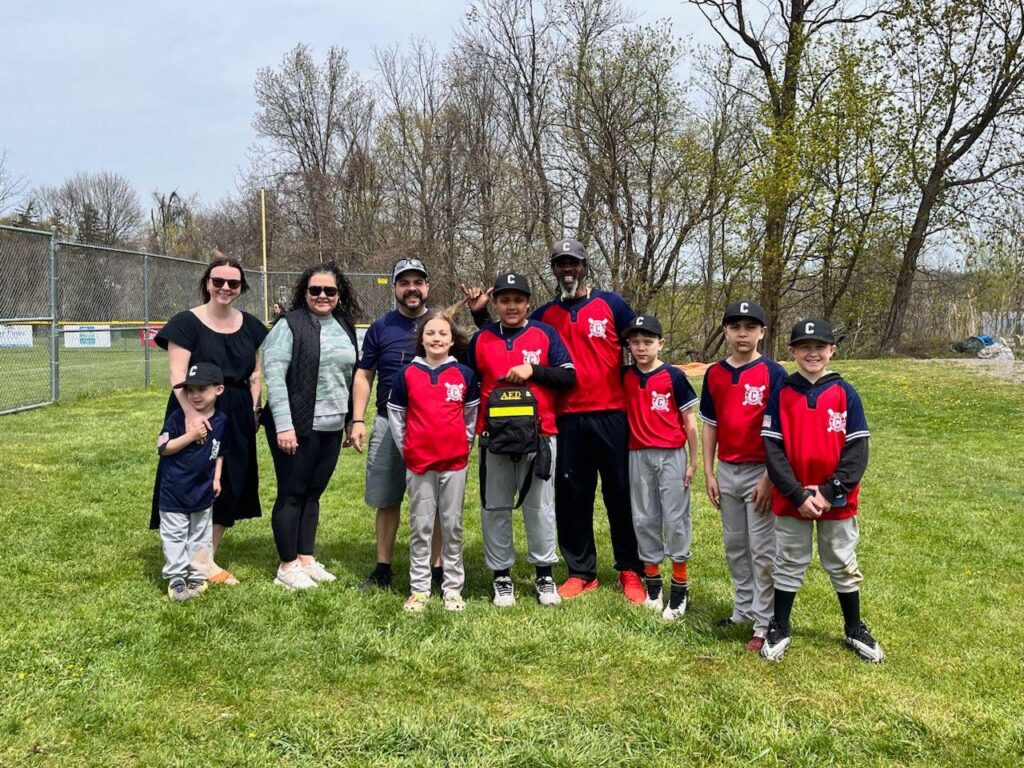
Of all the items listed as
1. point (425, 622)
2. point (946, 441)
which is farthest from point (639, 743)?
point (946, 441)

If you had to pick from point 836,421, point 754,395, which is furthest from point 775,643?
point 754,395

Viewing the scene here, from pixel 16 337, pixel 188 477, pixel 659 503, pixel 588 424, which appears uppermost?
pixel 16 337

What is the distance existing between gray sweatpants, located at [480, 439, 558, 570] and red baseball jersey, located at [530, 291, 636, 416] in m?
0.34

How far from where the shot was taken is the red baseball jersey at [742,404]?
12.7ft

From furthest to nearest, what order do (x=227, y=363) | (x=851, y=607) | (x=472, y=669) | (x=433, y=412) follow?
(x=227, y=363) → (x=433, y=412) → (x=851, y=607) → (x=472, y=669)

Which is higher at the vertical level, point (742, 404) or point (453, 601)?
point (742, 404)

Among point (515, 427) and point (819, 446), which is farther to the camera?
point (515, 427)

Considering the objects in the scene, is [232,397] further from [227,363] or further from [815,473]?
[815,473]

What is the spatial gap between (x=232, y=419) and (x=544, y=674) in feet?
7.98

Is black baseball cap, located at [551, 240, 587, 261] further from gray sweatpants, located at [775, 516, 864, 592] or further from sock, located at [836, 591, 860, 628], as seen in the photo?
sock, located at [836, 591, 860, 628]

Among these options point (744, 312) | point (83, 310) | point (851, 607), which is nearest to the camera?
point (851, 607)

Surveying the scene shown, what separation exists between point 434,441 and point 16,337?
15.6m

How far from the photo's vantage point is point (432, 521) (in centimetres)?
430

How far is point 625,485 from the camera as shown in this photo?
14.8ft
